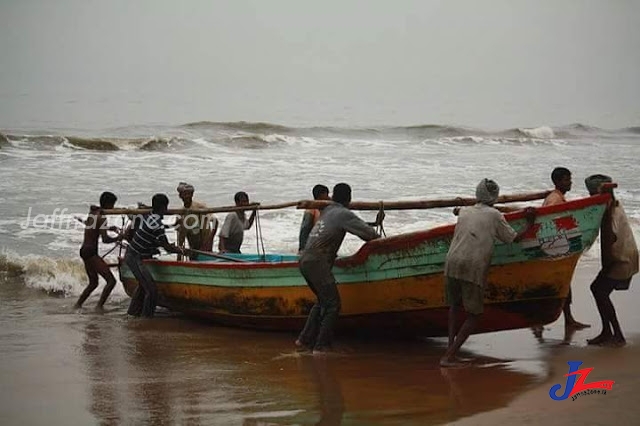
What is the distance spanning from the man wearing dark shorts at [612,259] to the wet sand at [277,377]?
0.20 m

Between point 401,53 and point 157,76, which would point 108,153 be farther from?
point 401,53

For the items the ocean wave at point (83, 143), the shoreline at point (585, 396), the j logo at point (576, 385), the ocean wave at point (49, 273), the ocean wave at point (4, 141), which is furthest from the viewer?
the ocean wave at point (83, 143)

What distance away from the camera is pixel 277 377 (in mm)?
6531

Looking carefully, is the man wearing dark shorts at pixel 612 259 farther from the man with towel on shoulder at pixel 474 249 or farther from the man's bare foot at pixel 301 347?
the man's bare foot at pixel 301 347

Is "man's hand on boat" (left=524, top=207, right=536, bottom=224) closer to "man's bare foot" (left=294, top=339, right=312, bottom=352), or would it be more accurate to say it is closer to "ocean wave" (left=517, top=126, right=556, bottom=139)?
"man's bare foot" (left=294, top=339, right=312, bottom=352)

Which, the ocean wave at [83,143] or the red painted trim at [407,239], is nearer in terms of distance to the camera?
the red painted trim at [407,239]

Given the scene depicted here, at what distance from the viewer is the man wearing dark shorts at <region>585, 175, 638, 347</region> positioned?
22.9ft

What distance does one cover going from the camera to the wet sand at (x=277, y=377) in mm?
5469

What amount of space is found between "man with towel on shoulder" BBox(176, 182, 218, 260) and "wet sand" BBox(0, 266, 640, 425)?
1365mm

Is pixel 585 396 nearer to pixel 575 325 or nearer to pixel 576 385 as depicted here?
pixel 576 385

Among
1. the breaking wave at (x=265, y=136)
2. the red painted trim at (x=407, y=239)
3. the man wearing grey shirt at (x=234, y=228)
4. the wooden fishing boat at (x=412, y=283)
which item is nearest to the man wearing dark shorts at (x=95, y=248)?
the man wearing grey shirt at (x=234, y=228)

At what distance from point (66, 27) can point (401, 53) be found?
22.5m

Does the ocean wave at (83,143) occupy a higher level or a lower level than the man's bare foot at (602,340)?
higher

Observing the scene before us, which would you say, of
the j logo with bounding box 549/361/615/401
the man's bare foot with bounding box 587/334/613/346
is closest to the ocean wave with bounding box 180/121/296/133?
the man's bare foot with bounding box 587/334/613/346
